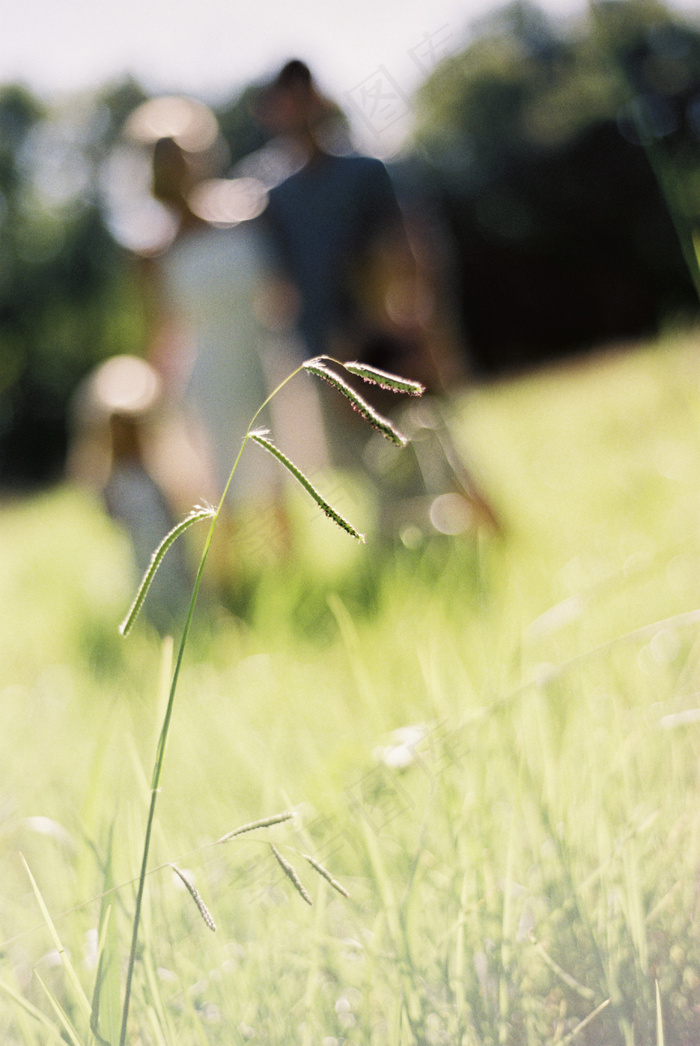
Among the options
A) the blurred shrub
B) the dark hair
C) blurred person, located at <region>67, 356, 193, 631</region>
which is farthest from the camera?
the blurred shrub

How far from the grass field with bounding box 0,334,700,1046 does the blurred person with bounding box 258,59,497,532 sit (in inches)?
10.5

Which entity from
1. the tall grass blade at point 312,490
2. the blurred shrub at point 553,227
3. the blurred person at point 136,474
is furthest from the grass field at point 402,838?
the blurred shrub at point 553,227

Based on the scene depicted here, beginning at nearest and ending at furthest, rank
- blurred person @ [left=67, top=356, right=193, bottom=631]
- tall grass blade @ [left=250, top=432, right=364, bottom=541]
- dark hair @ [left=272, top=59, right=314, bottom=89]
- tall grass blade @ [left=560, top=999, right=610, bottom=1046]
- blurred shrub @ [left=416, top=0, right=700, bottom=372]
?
1. tall grass blade @ [left=250, top=432, right=364, bottom=541]
2. tall grass blade @ [left=560, top=999, right=610, bottom=1046]
3. dark hair @ [left=272, top=59, right=314, bottom=89]
4. blurred person @ [left=67, top=356, right=193, bottom=631]
5. blurred shrub @ [left=416, top=0, right=700, bottom=372]

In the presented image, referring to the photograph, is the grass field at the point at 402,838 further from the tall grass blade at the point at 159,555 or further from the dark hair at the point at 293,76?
the dark hair at the point at 293,76

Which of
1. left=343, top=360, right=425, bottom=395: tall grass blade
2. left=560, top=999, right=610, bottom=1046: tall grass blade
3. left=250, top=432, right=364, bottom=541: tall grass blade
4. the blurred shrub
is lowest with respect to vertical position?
the blurred shrub

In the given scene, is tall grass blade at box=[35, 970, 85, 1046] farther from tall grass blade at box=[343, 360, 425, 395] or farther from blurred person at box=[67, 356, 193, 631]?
blurred person at box=[67, 356, 193, 631]

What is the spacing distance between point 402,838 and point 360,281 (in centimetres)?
127

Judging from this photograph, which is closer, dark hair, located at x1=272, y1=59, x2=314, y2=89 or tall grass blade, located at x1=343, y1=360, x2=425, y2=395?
tall grass blade, located at x1=343, y1=360, x2=425, y2=395

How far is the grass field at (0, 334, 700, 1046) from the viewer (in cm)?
40

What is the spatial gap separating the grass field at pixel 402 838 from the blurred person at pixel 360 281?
0.87ft

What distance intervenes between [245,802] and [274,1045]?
254 millimetres

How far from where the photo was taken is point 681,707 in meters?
0.60

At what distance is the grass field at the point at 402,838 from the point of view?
1.32 ft

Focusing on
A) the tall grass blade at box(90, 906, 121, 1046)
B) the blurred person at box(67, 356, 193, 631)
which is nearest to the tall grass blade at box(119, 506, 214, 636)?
the tall grass blade at box(90, 906, 121, 1046)
